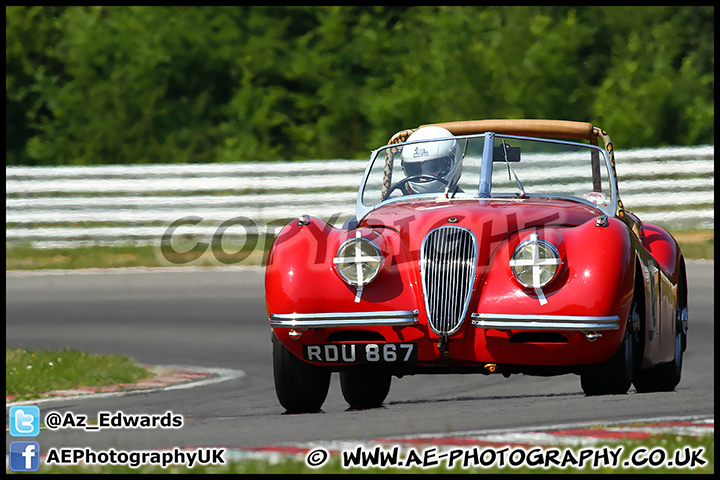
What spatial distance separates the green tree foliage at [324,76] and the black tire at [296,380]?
17325 mm

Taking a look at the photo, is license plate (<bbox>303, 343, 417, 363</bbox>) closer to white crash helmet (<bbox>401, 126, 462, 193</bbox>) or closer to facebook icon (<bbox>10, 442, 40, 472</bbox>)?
white crash helmet (<bbox>401, 126, 462, 193</bbox>)

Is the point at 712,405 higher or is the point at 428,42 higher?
the point at 428,42

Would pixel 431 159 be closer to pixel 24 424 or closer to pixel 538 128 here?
pixel 538 128

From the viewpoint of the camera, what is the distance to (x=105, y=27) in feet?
87.0

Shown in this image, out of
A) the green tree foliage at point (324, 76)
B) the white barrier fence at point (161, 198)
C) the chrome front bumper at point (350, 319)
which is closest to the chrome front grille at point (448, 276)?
the chrome front bumper at point (350, 319)

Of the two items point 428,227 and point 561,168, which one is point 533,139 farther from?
point 428,227

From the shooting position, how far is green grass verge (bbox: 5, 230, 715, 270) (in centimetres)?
1741

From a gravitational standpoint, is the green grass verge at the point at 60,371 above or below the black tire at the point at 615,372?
below

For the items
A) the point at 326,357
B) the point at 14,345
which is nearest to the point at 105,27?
the point at 14,345

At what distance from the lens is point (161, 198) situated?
18406 millimetres

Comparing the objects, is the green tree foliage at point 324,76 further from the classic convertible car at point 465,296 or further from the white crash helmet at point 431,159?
the classic convertible car at point 465,296

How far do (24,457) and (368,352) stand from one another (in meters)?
1.97

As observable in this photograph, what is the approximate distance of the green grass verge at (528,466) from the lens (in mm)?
4449

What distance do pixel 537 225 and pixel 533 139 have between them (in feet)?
4.05
